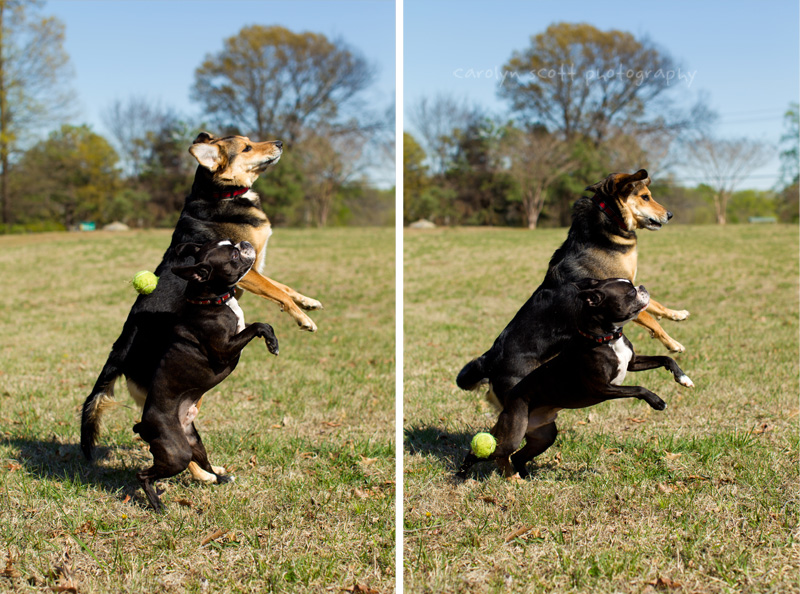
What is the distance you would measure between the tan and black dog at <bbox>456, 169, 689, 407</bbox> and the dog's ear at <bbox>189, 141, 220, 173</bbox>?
216cm

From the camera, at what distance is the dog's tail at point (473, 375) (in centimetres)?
430

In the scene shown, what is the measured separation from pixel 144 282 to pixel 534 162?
23942 mm

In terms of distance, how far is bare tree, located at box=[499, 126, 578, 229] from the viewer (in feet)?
84.0

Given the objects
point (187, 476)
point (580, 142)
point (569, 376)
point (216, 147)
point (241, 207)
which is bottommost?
point (187, 476)

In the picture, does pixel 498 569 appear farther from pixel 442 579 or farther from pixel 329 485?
pixel 329 485

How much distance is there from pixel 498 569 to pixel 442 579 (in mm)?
313

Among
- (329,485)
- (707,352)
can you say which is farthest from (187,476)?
(707,352)

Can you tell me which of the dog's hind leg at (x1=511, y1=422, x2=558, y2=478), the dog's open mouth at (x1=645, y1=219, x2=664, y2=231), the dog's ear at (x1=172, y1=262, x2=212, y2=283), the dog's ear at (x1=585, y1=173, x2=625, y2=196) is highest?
the dog's ear at (x1=585, y1=173, x2=625, y2=196)

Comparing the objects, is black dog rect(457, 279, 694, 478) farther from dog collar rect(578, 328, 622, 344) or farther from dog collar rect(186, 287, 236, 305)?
dog collar rect(186, 287, 236, 305)

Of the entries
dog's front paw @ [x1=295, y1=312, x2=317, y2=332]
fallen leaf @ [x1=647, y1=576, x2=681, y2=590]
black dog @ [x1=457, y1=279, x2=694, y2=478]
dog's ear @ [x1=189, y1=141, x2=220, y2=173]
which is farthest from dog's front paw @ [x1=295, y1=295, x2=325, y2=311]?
fallen leaf @ [x1=647, y1=576, x2=681, y2=590]

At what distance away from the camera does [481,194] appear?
29062mm

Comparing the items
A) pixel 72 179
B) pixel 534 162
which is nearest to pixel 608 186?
pixel 534 162

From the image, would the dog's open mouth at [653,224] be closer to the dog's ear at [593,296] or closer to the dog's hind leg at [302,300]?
the dog's ear at [593,296]

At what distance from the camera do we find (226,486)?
4.23 meters
